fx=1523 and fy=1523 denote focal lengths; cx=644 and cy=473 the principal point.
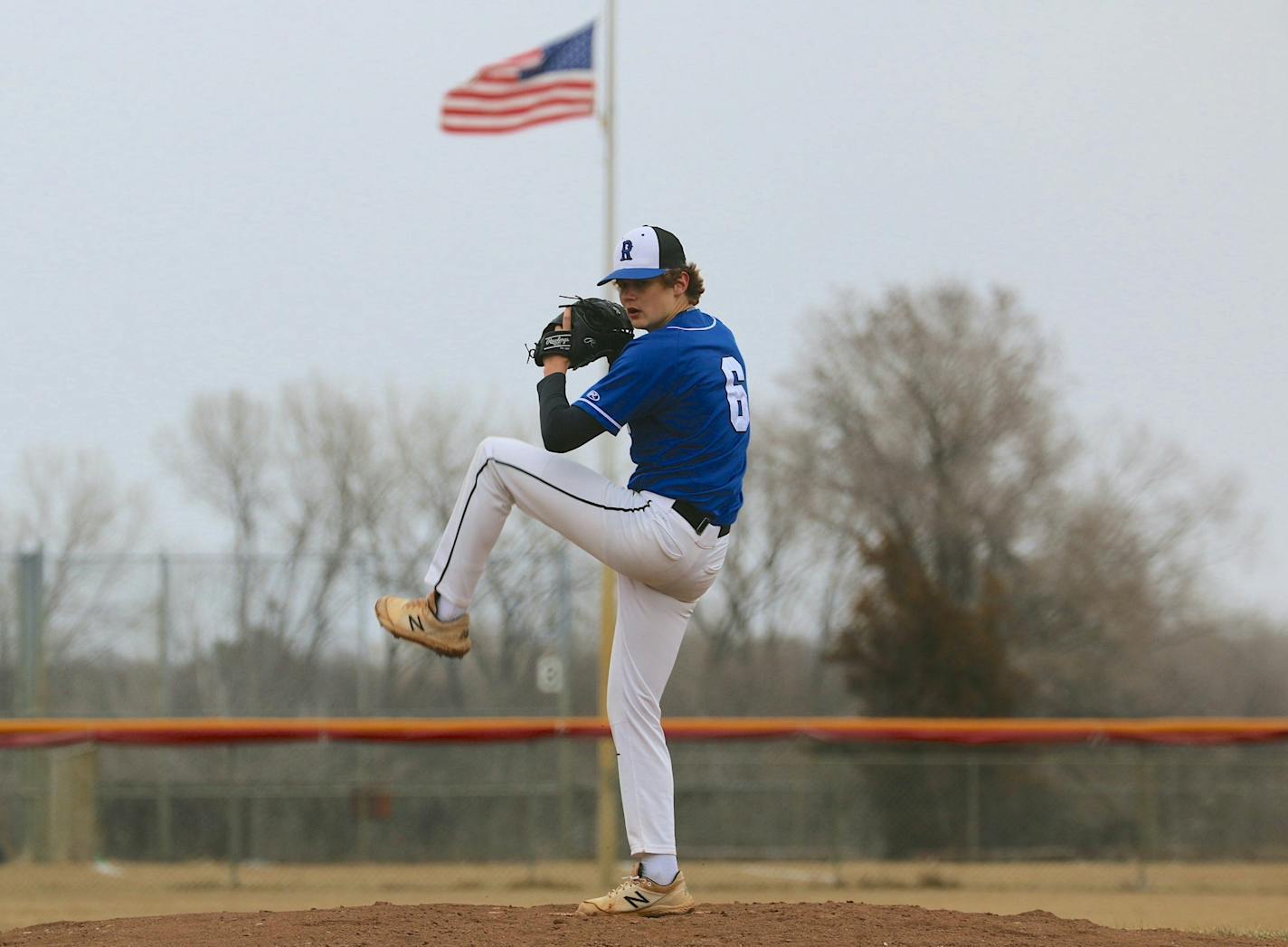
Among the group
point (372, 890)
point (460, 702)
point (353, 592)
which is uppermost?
point (353, 592)

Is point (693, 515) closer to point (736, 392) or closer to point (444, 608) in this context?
point (736, 392)

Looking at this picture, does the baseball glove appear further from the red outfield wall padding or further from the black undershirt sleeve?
the red outfield wall padding

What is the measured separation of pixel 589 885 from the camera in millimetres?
15508

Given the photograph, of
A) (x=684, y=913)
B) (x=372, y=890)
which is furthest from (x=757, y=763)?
(x=684, y=913)

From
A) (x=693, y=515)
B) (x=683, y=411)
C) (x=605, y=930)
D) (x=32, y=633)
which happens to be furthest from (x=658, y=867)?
(x=32, y=633)

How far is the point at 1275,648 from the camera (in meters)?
27.8

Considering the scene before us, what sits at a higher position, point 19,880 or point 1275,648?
point 1275,648

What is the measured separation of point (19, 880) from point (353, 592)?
5.13 m

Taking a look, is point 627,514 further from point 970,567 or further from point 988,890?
point 970,567

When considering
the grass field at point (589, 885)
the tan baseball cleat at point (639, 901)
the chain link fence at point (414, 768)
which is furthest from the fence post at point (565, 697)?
the tan baseball cleat at point (639, 901)

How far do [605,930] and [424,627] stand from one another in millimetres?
1183

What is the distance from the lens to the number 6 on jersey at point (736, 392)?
5219 mm

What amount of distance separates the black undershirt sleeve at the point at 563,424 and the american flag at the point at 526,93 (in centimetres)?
1141

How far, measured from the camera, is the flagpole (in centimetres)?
1556
